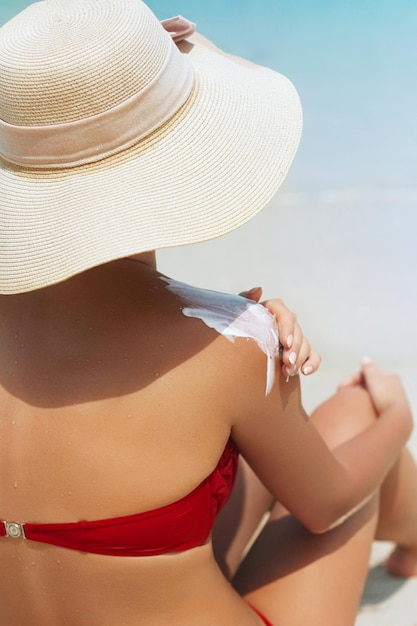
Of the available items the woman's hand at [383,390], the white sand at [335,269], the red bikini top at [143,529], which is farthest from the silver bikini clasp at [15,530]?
the white sand at [335,269]

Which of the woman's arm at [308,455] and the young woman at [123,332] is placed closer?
the young woman at [123,332]

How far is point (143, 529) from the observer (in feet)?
4.64

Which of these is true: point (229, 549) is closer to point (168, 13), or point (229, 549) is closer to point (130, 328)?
point (130, 328)

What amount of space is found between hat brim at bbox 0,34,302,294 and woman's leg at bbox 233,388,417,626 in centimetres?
79

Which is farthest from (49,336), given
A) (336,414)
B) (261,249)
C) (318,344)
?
(261,249)

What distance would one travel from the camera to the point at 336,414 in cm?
208

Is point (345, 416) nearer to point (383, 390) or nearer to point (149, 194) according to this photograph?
point (383, 390)

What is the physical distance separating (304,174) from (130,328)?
4.48 meters

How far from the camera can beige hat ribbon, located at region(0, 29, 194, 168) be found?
4.39 ft

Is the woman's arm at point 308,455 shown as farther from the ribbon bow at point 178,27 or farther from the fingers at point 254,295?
the ribbon bow at point 178,27

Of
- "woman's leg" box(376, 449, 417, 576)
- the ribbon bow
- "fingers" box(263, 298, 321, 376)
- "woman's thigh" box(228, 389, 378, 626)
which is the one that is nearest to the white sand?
"woman's leg" box(376, 449, 417, 576)

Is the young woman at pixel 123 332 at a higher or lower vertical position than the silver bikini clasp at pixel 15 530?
higher

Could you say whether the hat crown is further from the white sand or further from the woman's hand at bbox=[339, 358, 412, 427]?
the white sand

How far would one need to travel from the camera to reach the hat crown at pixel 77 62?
1298 mm
